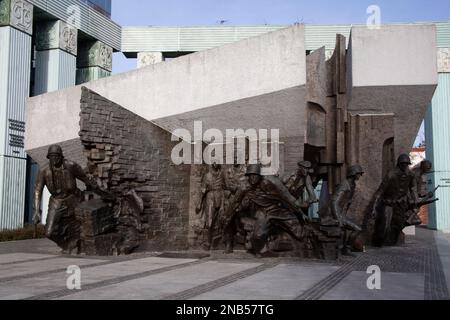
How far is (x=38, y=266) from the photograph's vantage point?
7551mm

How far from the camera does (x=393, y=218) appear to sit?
36.8 ft

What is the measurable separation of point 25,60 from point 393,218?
53.7 feet

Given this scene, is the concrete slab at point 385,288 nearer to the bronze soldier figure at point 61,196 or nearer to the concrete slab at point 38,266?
the concrete slab at point 38,266

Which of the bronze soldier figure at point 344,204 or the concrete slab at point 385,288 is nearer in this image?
the concrete slab at point 385,288

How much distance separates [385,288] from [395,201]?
590 centimetres

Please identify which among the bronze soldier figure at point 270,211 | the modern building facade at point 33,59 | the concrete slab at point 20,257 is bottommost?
the concrete slab at point 20,257

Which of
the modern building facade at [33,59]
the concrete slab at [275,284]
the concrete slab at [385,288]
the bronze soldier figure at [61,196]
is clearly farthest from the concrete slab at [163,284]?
the modern building facade at [33,59]

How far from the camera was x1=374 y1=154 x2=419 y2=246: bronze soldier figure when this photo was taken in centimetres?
Answer: 1096

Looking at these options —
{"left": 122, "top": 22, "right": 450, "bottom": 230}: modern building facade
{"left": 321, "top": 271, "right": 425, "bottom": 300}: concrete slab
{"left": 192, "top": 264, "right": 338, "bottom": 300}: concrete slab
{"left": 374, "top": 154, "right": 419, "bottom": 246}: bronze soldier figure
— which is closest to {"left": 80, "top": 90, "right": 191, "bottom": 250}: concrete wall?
{"left": 192, "top": 264, "right": 338, "bottom": 300}: concrete slab

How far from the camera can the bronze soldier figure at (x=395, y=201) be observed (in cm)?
1096

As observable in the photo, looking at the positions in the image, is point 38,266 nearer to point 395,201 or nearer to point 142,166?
point 142,166

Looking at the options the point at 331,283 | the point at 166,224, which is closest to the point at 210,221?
the point at 166,224

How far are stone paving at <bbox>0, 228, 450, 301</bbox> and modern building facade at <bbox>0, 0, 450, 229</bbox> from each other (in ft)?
38.9

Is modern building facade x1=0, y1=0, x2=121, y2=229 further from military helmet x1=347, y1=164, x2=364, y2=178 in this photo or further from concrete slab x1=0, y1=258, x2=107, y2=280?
military helmet x1=347, y1=164, x2=364, y2=178
